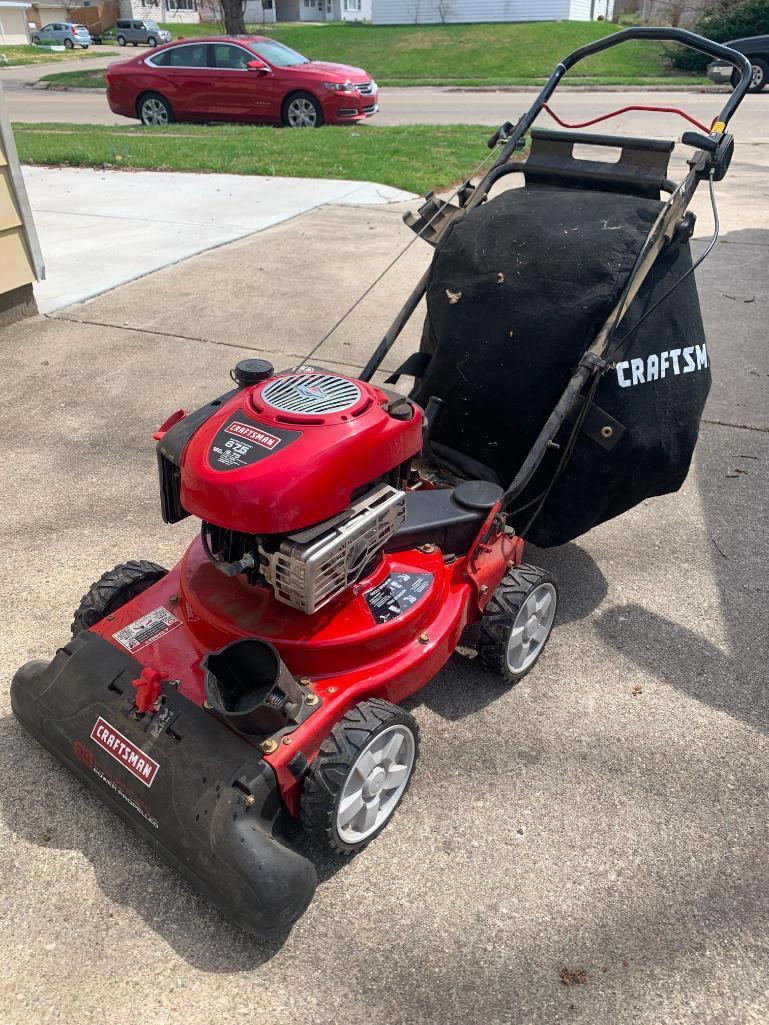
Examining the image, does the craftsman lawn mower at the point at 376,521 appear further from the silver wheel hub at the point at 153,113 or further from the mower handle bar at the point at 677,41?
the silver wheel hub at the point at 153,113

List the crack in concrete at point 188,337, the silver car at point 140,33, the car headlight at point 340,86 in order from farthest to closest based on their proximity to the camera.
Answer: the silver car at point 140,33 < the car headlight at point 340,86 < the crack in concrete at point 188,337

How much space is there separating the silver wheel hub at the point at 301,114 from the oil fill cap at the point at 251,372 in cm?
1211

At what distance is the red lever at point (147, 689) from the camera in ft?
6.88

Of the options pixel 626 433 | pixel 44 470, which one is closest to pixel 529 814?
pixel 626 433

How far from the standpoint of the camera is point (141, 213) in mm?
8023

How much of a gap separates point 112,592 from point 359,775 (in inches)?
38.5

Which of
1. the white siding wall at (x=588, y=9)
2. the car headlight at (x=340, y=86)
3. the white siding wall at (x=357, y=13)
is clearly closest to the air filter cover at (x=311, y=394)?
the car headlight at (x=340, y=86)

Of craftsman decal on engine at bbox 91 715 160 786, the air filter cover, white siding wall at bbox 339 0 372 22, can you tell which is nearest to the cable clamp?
the air filter cover

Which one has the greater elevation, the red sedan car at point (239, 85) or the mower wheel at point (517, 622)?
the red sedan car at point (239, 85)

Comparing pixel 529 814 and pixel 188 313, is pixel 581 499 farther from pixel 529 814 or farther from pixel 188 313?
pixel 188 313

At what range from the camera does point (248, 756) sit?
200cm

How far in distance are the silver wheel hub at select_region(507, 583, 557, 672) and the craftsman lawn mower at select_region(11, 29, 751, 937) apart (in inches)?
0.4

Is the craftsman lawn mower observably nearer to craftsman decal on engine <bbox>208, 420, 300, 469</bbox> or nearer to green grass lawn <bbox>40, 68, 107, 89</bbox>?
craftsman decal on engine <bbox>208, 420, 300, 469</bbox>

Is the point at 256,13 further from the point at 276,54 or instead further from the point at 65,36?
the point at 276,54
